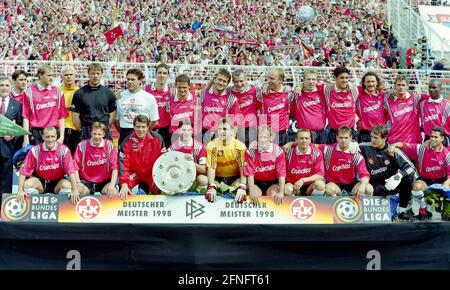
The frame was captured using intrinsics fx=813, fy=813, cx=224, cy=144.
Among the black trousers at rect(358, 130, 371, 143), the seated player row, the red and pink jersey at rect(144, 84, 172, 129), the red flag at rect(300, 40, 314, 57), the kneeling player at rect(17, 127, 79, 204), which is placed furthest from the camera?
the red flag at rect(300, 40, 314, 57)

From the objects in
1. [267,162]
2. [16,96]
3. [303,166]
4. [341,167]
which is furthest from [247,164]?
[16,96]

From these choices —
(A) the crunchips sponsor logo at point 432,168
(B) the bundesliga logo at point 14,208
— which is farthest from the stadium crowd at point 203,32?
(B) the bundesliga logo at point 14,208

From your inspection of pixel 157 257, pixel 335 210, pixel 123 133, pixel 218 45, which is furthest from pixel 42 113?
pixel 218 45

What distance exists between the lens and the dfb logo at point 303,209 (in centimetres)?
856

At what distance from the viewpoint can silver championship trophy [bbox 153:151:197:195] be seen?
8578mm

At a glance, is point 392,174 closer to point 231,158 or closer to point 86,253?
point 231,158

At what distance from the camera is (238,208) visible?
854 centimetres

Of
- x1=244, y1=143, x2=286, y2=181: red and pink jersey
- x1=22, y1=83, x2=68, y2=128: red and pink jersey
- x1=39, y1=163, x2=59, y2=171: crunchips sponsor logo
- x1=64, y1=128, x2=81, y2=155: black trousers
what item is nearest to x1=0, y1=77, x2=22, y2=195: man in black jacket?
→ x1=22, y1=83, x2=68, y2=128: red and pink jersey

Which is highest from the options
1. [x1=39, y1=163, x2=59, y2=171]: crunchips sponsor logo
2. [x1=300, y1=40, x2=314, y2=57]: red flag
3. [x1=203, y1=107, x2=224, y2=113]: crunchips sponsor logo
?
[x1=300, y1=40, x2=314, y2=57]: red flag

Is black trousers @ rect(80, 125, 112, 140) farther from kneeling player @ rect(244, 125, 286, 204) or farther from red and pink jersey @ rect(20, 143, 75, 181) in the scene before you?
kneeling player @ rect(244, 125, 286, 204)

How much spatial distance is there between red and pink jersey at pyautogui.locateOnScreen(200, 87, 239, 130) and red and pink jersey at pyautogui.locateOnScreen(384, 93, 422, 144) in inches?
78.2

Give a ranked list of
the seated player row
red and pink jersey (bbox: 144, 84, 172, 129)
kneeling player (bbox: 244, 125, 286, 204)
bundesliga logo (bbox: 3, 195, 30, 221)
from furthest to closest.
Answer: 1. red and pink jersey (bbox: 144, 84, 172, 129)
2. kneeling player (bbox: 244, 125, 286, 204)
3. the seated player row
4. bundesliga logo (bbox: 3, 195, 30, 221)
